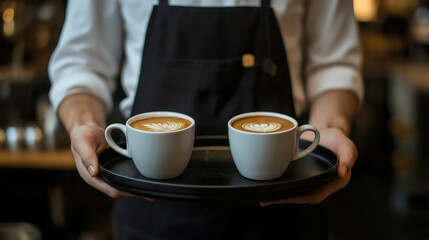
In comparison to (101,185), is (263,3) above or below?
above

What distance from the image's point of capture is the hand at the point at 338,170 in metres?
0.86

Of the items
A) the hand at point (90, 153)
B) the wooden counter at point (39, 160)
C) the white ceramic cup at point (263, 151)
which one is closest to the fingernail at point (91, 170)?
the hand at point (90, 153)

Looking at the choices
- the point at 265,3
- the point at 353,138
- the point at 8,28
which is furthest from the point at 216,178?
the point at 353,138

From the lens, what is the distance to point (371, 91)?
4316mm

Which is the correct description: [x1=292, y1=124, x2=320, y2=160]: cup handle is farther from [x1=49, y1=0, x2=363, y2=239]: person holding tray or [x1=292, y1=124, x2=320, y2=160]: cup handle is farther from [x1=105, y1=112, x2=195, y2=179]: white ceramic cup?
[x1=105, y1=112, x2=195, y2=179]: white ceramic cup

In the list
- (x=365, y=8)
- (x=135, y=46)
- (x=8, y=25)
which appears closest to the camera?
(x=135, y=46)

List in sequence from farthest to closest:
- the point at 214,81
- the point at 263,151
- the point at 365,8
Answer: the point at 365,8, the point at 214,81, the point at 263,151

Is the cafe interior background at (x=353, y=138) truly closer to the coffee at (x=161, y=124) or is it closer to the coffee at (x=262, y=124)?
the coffee at (x=161, y=124)

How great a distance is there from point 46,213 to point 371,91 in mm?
3079

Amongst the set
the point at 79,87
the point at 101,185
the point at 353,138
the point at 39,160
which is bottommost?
the point at 353,138

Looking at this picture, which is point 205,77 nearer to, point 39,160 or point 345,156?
point 345,156

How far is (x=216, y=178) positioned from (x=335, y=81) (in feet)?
1.71

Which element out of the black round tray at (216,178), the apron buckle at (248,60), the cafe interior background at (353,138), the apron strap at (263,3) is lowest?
the cafe interior background at (353,138)

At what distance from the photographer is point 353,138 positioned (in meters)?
3.52
